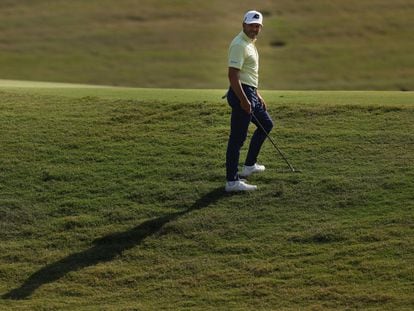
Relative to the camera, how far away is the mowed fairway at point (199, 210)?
8.91 meters

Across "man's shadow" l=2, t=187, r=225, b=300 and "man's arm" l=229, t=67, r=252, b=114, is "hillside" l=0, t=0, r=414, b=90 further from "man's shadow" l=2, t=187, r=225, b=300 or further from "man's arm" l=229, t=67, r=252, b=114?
"man's shadow" l=2, t=187, r=225, b=300

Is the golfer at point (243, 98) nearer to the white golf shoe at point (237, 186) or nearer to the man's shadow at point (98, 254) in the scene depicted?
the white golf shoe at point (237, 186)

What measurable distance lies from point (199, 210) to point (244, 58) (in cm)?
171

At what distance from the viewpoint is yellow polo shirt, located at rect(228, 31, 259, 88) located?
1010cm

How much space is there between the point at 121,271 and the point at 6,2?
166 ft

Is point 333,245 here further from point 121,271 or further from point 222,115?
point 222,115

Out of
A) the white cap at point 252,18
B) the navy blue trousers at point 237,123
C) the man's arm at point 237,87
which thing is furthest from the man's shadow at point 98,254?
the white cap at point 252,18

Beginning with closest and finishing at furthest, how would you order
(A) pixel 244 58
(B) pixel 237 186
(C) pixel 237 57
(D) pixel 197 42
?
(C) pixel 237 57
(A) pixel 244 58
(B) pixel 237 186
(D) pixel 197 42

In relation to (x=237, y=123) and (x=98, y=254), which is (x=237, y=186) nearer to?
(x=237, y=123)

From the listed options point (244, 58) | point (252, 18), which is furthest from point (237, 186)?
point (252, 18)

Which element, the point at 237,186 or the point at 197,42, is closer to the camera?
the point at 237,186

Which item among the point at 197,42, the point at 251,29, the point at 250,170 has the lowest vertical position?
the point at 197,42

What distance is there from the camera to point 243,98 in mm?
10109

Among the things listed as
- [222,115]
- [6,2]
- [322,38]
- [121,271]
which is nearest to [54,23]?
[6,2]
